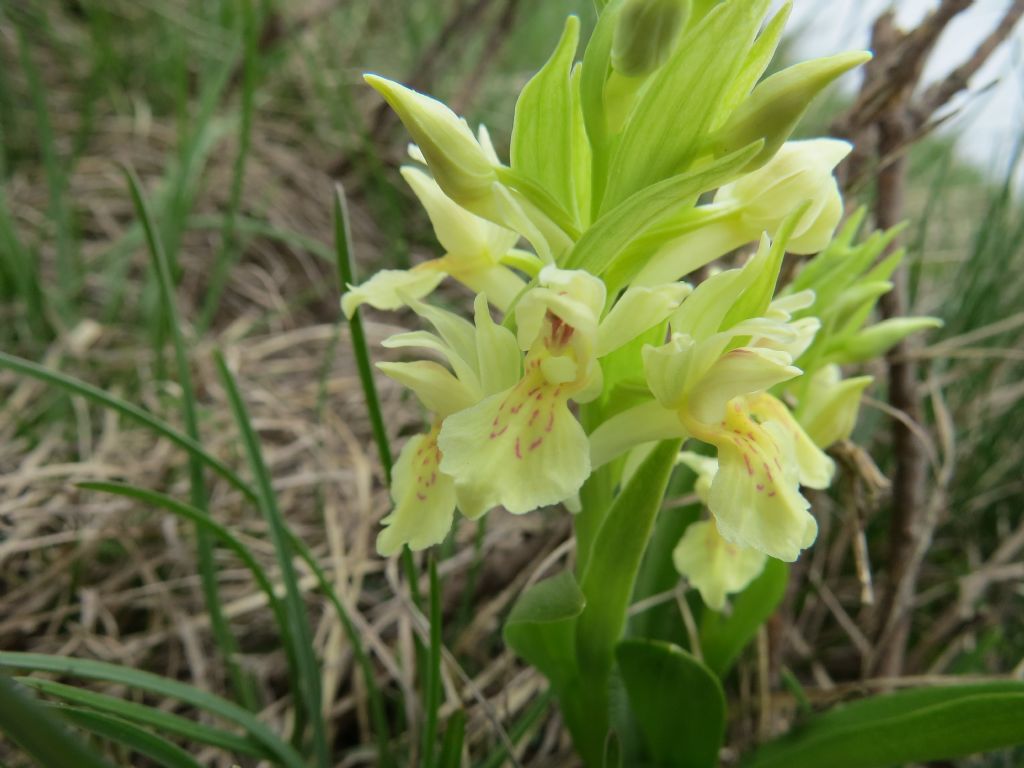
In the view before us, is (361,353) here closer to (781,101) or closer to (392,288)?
(392,288)

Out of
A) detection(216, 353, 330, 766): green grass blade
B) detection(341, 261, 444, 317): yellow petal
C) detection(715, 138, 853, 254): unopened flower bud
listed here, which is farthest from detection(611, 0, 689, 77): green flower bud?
detection(216, 353, 330, 766): green grass blade

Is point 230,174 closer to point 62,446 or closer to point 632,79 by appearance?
point 62,446

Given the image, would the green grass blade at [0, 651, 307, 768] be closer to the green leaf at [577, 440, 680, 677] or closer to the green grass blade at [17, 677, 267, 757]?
the green grass blade at [17, 677, 267, 757]

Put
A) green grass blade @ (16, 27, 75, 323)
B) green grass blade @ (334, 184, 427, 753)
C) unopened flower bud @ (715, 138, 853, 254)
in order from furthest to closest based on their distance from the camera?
green grass blade @ (16, 27, 75, 323) → green grass blade @ (334, 184, 427, 753) → unopened flower bud @ (715, 138, 853, 254)

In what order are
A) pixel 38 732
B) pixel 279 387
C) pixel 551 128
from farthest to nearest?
pixel 279 387
pixel 551 128
pixel 38 732

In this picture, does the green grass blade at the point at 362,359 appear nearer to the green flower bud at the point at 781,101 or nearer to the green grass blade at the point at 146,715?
the green grass blade at the point at 146,715

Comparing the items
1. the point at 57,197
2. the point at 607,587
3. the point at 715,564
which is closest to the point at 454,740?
the point at 607,587
